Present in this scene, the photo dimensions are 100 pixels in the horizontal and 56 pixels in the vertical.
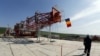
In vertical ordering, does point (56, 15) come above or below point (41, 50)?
above

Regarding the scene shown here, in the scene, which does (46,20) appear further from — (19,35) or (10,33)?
(10,33)

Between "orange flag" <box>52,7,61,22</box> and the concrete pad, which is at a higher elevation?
"orange flag" <box>52,7,61,22</box>

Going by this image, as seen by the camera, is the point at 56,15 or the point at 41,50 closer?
the point at 41,50

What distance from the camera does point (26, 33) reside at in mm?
68250

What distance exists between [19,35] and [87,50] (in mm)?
47252

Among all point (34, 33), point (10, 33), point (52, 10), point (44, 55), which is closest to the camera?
point (44, 55)

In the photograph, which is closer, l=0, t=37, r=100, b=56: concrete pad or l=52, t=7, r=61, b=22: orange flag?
l=0, t=37, r=100, b=56: concrete pad

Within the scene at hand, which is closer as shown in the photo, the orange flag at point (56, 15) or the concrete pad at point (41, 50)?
the concrete pad at point (41, 50)

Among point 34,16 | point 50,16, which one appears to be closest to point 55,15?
point 50,16

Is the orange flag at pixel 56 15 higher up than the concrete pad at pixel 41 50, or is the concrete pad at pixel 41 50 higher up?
the orange flag at pixel 56 15

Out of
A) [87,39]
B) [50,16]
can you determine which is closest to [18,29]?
[50,16]

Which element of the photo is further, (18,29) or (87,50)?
(18,29)

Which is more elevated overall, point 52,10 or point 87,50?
point 52,10

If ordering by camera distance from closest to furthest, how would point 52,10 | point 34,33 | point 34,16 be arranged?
point 52,10, point 34,16, point 34,33
